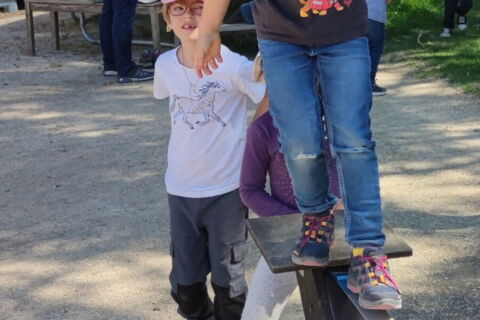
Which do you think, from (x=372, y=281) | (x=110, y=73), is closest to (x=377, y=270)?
(x=372, y=281)

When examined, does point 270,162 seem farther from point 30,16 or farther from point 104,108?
point 30,16

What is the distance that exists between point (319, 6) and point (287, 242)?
70 cm

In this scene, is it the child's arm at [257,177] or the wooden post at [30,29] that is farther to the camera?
the wooden post at [30,29]

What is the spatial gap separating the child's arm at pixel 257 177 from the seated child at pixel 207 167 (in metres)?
0.20

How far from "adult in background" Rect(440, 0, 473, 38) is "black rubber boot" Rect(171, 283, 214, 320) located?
7.49 metres

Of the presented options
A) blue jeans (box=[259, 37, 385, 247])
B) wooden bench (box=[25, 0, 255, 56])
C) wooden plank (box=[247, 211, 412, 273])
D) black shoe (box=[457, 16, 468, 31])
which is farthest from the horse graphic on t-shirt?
black shoe (box=[457, 16, 468, 31])

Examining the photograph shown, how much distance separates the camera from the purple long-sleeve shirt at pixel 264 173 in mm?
2846

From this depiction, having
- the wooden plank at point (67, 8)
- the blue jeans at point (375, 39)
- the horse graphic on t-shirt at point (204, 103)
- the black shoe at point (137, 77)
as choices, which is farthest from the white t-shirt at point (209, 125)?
the wooden plank at point (67, 8)

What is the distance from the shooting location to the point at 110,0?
863cm

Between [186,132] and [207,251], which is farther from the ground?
[186,132]

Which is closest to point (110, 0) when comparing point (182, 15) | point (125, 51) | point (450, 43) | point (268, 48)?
point (125, 51)

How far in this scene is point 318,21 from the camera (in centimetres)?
231

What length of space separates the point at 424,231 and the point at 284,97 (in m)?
2.36

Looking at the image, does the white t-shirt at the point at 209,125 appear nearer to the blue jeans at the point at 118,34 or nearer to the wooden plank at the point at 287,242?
the wooden plank at the point at 287,242
